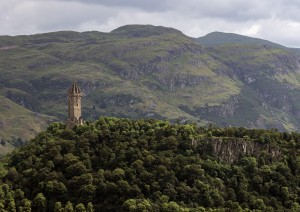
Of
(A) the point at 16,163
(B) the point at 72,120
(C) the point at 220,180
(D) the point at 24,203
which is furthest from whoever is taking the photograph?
(B) the point at 72,120

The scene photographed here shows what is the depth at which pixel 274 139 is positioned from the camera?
156m

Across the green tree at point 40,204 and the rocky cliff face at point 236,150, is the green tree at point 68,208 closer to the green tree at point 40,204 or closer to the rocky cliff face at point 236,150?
the green tree at point 40,204

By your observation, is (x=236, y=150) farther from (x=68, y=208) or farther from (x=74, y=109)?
(x=68, y=208)

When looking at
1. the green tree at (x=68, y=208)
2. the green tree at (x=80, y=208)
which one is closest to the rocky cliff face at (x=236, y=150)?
the green tree at (x=80, y=208)

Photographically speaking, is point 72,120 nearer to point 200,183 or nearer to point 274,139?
point 200,183

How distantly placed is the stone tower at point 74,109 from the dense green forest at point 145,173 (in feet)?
15.8

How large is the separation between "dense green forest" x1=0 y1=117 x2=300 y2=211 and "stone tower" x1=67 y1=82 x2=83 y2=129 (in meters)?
4.81

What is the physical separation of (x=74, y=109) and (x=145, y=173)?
37.2 m

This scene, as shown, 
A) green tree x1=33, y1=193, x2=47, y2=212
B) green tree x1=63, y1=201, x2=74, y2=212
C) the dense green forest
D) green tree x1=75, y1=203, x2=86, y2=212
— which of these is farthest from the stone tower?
green tree x1=75, y1=203, x2=86, y2=212

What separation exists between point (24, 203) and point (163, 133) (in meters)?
43.3

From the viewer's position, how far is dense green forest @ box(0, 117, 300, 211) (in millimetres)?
130750

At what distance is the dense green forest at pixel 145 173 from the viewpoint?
131 meters

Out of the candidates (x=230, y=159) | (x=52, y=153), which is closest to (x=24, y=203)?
(x=52, y=153)

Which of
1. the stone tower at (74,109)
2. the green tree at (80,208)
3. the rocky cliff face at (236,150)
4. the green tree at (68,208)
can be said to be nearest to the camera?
the green tree at (80,208)
